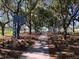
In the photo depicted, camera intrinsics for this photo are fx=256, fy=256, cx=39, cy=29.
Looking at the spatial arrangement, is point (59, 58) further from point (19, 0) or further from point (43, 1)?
point (43, 1)

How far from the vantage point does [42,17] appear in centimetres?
5412

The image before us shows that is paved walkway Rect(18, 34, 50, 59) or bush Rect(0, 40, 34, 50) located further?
bush Rect(0, 40, 34, 50)

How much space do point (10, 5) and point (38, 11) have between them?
498 inches

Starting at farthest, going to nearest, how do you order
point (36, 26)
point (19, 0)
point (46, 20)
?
point (36, 26)
point (46, 20)
point (19, 0)

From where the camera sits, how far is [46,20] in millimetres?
57938

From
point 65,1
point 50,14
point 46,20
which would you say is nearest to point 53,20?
point 46,20

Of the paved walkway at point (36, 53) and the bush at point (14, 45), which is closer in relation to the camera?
the paved walkway at point (36, 53)

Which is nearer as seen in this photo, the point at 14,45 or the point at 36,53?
the point at 36,53

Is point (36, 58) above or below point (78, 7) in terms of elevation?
below

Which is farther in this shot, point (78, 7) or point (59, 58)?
point (78, 7)

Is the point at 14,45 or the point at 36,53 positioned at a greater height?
the point at 14,45

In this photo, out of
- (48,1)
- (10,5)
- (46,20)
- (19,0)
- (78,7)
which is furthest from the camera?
(46,20)

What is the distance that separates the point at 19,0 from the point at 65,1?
19.1 ft

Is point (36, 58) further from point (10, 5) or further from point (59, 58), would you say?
point (10, 5)
